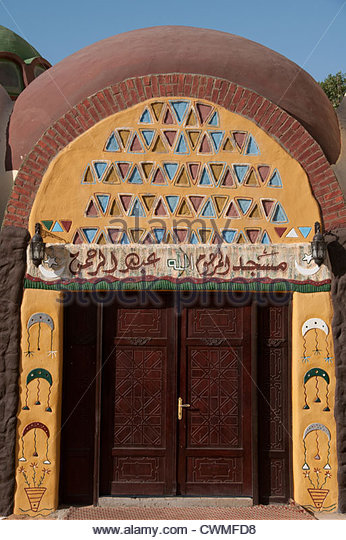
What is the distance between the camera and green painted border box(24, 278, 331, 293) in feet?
22.1

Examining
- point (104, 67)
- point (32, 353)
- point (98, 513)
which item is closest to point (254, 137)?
point (104, 67)

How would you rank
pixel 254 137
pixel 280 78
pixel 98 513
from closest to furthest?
pixel 98 513
pixel 254 137
pixel 280 78

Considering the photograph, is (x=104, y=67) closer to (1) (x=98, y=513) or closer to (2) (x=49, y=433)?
(2) (x=49, y=433)

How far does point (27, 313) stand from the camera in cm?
669

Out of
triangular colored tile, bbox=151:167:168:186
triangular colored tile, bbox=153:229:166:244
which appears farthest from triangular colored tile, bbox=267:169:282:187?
triangular colored tile, bbox=153:229:166:244

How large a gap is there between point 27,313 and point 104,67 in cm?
309

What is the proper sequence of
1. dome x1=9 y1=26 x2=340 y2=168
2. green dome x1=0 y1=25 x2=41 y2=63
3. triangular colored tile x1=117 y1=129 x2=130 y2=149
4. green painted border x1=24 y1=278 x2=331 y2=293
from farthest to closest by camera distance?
green dome x1=0 y1=25 x2=41 y2=63, dome x1=9 y1=26 x2=340 y2=168, triangular colored tile x1=117 y1=129 x2=130 y2=149, green painted border x1=24 y1=278 x2=331 y2=293

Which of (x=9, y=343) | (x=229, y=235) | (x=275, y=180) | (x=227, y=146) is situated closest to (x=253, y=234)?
(x=229, y=235)

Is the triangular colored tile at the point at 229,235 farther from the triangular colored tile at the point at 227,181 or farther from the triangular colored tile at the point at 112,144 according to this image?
the triangular colored tile at the point at 112,144

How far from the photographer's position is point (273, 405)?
6.86 metres

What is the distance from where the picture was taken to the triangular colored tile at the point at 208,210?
6.87 metres

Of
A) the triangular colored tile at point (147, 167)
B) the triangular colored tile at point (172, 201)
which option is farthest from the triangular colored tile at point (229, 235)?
the triangular colored tile at point (147, 167)

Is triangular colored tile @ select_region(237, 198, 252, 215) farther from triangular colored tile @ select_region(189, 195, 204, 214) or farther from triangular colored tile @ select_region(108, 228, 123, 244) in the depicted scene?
triangular colored tile @ select_region(108, 228, 123, 244)

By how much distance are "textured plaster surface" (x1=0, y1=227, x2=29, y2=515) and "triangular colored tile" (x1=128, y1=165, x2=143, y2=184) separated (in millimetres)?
1327
